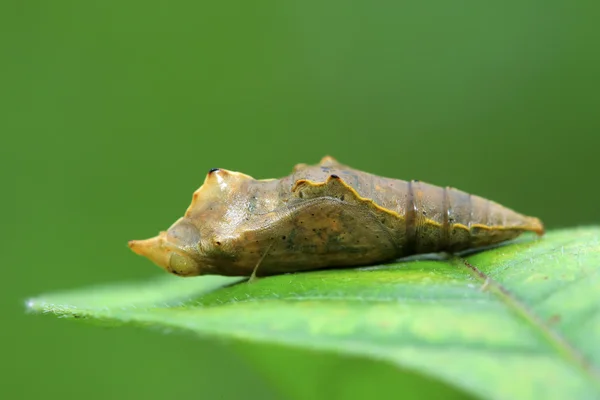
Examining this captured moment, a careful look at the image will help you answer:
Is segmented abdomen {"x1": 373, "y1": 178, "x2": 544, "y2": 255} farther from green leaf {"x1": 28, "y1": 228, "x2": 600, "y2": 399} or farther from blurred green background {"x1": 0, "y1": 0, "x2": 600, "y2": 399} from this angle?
blurred green background {"x1": 0, "y1": 0, "x2": 600, "y2": 399}

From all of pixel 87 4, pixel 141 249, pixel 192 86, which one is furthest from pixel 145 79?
pixel 141 249

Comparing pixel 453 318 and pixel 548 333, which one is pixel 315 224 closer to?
pixel 453 318

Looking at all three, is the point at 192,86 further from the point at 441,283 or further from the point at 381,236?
the point at 441,283

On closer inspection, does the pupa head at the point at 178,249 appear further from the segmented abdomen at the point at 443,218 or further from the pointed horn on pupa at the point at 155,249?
the segmented abdomen at the point at 443,218

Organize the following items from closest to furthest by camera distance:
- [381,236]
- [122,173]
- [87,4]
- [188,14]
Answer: [381,236], [122,173], [87,4], [188,14]

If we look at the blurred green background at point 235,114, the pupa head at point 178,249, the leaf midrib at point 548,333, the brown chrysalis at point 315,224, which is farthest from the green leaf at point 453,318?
the blurred green background at point 235,114

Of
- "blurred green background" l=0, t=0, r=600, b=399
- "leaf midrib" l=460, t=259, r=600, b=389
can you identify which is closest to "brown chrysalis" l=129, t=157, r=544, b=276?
"leaf midrib" l=460, t=259, r=600, b=389

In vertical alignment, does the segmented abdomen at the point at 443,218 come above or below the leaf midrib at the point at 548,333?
above
